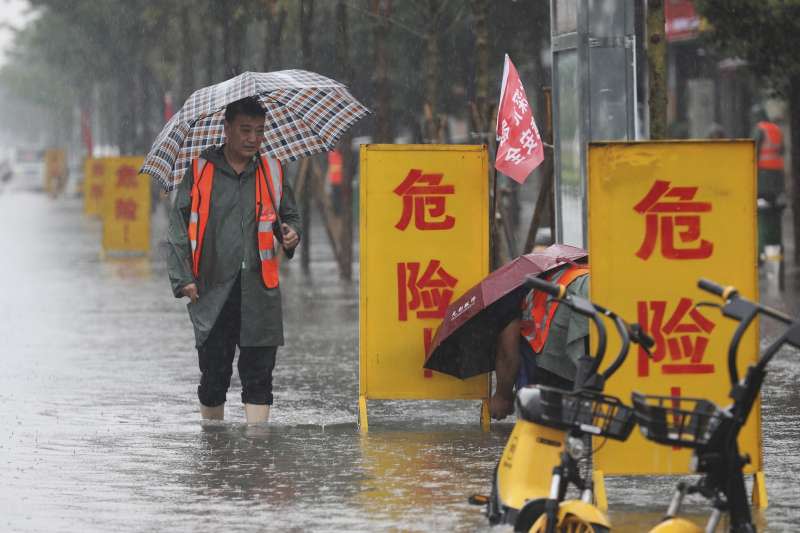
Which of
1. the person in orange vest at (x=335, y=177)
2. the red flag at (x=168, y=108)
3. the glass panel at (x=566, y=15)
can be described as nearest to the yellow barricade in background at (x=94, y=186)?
the red flag at (x=168, y=108)

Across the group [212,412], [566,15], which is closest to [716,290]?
[212,412]

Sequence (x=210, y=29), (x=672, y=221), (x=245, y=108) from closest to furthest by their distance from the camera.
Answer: (x=672, y=221) < (x=245, y=108) < (x=210, y=29)

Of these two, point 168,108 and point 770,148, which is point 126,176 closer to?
point 770,148

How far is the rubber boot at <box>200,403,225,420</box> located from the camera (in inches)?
365

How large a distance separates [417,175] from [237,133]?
905mm

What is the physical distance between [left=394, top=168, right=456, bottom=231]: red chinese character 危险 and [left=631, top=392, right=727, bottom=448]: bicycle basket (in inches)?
155

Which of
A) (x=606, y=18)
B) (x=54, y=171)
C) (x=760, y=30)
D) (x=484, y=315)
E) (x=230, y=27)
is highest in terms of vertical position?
(x=230, y=27)

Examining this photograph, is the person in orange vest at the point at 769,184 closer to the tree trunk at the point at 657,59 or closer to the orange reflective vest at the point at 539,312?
the tree trunk at the point at 657,59

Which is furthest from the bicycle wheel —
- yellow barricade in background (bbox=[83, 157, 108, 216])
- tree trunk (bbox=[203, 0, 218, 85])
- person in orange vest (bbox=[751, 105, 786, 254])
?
yellow barricade in background (bbox=[83, 157, 108, 216])

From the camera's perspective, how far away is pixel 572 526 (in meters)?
5.56

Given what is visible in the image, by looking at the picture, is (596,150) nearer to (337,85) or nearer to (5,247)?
(337,85)

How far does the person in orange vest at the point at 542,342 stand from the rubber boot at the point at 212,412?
1.53 m

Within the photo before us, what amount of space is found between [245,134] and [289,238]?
1.77ft

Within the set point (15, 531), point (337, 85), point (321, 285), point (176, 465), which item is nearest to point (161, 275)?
point (321, 285)
